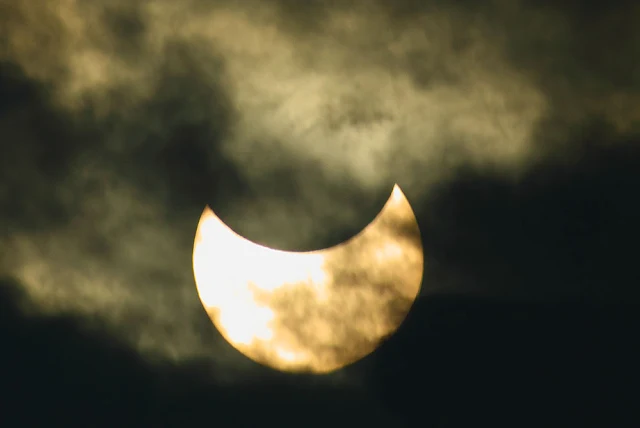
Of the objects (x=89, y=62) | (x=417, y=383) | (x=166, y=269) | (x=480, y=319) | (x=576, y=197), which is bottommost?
(x=417, y=383)

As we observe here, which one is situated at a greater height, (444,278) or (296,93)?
(296,93)

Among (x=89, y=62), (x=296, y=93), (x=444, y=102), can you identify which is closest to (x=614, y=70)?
(x=444, y=102)

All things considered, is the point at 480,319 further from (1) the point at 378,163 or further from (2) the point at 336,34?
(2) the point at 336,34

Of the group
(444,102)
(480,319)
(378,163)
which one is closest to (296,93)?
(378,163)

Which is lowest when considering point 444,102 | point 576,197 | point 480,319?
point 480,319

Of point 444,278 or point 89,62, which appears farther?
point 89,62

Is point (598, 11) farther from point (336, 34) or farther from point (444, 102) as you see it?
point (336, 34)
